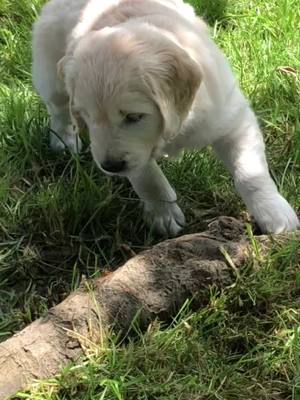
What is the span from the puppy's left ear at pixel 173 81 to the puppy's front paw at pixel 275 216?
0.52 m

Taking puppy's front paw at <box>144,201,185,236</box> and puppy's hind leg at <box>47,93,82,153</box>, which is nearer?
puppy's front paw at <box>144,201,185,236</box>

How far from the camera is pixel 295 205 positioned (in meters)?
3.13

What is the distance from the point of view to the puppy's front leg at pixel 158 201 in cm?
310

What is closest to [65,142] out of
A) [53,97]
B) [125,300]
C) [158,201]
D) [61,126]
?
[61,126]

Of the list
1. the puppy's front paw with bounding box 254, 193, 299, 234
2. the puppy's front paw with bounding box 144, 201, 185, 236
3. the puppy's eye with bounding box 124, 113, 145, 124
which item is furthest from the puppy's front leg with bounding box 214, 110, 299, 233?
the puppy's eye with bounding box 124, 113, 145, 124

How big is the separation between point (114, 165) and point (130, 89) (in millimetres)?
273

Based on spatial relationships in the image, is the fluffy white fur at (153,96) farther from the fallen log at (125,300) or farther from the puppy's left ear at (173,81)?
the fallen log at (125,300)

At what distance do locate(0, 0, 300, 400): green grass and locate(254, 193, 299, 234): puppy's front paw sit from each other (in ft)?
0.56

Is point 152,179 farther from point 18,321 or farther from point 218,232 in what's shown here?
point 18,321

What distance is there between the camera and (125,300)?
2.54 metres

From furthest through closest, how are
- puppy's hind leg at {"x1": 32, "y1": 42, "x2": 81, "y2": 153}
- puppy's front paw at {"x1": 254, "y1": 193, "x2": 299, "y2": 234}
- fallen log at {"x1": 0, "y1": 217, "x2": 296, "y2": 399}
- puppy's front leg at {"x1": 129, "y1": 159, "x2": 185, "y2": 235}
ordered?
puppy's hind leg at {"x1": 32, "y1": 42, "x2": 81, "y2": 153} → puppy's front leg at {"x1": 129, "y1": 159, "x2": 185, "y2": 235} → puppy's front paw at {"x1": 254, "y1": 193, "x2": 299, "y2": 234} → fallen log at {"x1": 0, "y1": 217, "x2": 296, "y2": 399}

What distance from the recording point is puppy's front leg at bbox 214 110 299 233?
2922mm

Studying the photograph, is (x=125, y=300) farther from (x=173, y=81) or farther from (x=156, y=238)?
(x=173, y=81)

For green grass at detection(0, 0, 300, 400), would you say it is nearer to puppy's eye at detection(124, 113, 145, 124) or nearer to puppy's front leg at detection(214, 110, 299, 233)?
puppy's front leg at detection(214, 110, 299, 233)
